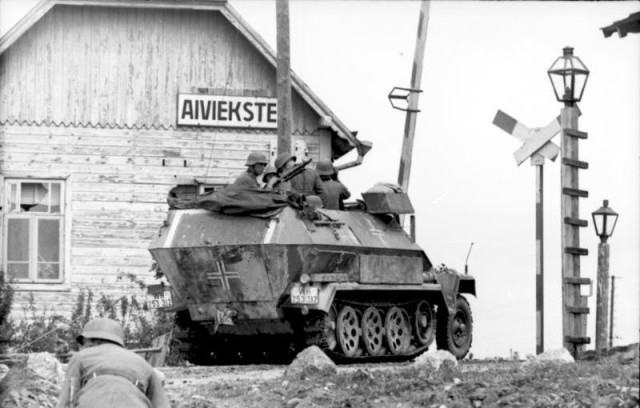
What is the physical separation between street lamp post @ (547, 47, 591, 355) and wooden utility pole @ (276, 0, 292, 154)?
5745 mm

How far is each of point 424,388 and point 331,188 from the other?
8468 millimetres

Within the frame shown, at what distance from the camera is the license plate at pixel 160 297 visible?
23609mm

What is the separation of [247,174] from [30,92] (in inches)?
346

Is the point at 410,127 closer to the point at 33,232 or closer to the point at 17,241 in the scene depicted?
the point at 33,232

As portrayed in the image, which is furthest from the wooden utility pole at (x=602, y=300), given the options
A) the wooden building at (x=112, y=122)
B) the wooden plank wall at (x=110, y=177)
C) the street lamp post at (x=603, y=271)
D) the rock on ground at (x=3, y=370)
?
the wooden plank wall at (x=110, y=177)

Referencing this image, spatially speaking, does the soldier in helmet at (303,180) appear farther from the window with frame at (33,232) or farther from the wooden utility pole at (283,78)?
the window with frame at (33,232)

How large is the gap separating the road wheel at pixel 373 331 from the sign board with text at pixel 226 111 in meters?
8.57

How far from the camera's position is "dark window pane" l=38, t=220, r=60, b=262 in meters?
30.6

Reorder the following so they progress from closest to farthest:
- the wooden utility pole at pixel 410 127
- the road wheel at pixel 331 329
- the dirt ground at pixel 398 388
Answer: the dirt ground at pixel 398 388 < the road wheel at pixel 331 329 < the wooden utility pole at pixel 410 127

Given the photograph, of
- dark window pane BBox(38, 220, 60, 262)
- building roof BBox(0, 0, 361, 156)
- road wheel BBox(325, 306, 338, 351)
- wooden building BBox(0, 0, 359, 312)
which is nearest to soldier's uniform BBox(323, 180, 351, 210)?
road wheel BBox(325, 306, 338, 351)

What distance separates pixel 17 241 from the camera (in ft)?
99.9

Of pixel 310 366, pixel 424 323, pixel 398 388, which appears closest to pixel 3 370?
pixel 310 366

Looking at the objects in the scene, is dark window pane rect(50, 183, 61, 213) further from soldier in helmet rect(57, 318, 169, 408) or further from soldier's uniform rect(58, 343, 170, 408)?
soldier's uniform rect(58, 343, 170, 408)

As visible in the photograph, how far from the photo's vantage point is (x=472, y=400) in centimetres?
1465
